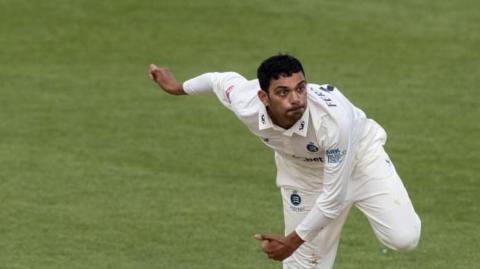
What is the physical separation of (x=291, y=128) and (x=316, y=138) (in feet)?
0.63

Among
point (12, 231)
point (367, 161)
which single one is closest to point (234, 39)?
point (12, 231)

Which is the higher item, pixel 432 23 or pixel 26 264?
pixel 432 23

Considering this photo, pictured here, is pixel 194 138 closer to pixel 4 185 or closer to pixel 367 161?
pixel 4 185

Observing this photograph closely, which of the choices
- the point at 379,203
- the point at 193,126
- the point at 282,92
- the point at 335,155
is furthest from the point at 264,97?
the point at 193,126

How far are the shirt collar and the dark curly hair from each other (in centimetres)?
28

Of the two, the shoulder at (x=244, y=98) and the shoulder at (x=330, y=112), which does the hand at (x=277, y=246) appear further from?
the shoulder at (x=244, y=98)

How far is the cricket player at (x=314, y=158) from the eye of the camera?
930 centimetres

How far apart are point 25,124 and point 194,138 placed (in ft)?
7.11

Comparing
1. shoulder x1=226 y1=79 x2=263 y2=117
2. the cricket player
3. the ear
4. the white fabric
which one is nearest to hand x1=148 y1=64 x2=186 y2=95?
the cricket player

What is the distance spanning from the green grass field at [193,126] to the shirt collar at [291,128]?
260 cm

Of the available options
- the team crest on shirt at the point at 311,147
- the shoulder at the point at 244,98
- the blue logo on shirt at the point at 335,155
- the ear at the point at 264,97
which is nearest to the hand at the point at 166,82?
the shoulder at the point at 244,98

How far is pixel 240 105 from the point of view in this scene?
9867 mm

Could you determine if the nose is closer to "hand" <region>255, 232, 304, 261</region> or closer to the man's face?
the man's face

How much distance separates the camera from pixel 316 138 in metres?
9.49
